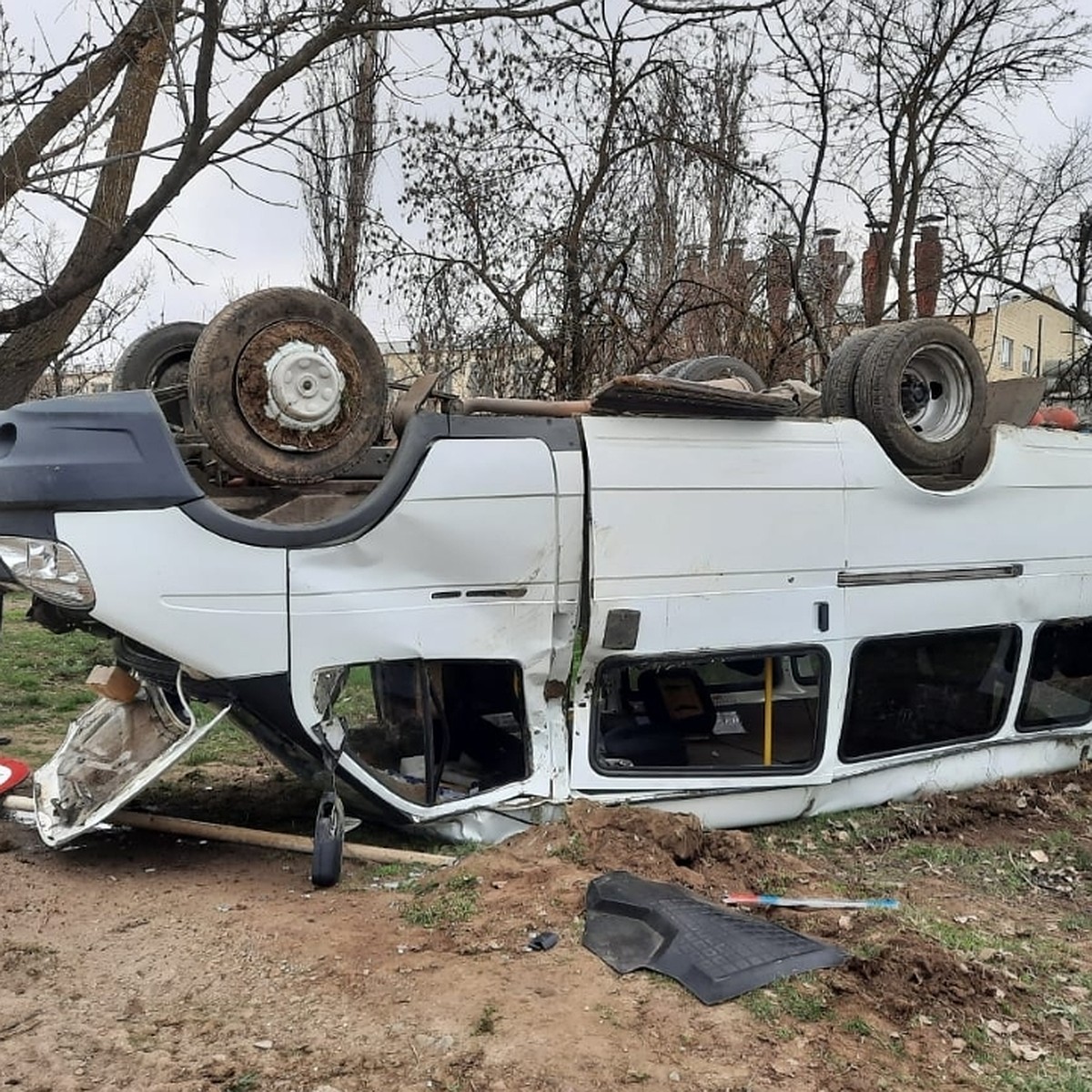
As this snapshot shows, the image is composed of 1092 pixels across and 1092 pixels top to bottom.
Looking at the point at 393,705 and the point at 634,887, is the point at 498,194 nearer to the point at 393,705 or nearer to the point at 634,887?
the point at 393,705

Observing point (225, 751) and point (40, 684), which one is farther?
point (40, 684)

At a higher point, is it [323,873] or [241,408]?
[241,408]

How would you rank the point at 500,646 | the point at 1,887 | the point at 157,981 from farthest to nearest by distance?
the point at 500,646, the point at 1,887, the point at 157,981

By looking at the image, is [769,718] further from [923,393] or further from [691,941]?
[691,941]

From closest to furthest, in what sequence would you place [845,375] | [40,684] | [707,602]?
[707,602] → [845,375] → [40,684]

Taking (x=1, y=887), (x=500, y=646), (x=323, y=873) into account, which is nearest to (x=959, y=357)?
(x=500, y=646)

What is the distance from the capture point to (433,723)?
16.4 ft

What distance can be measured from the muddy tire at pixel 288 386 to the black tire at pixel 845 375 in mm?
2469

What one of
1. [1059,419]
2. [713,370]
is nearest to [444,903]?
[713,370]

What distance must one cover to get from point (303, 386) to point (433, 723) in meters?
1.57

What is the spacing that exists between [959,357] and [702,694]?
2199mm

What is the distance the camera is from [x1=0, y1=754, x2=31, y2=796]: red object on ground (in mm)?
5578

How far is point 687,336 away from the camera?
1305 cm

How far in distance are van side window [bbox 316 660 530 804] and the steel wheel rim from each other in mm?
2581
